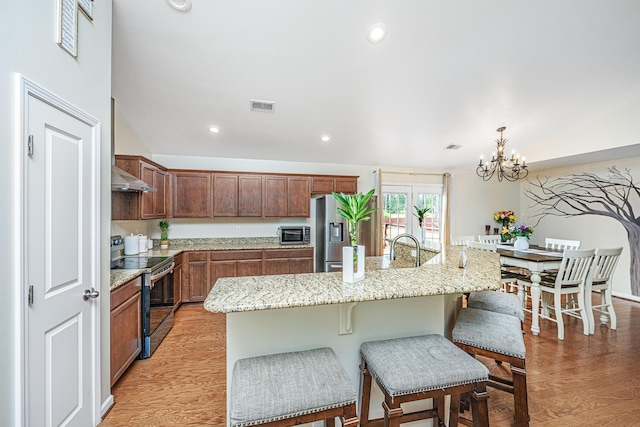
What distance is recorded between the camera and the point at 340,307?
1.49m

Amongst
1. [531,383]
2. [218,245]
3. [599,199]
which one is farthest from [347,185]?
[599,199]

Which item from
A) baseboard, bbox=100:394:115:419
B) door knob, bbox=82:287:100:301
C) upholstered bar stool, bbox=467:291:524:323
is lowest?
baseboard, bbox=100:394:115:419

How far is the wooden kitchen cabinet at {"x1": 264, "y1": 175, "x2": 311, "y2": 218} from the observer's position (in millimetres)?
4461

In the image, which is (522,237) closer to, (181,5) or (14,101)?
(181,5)

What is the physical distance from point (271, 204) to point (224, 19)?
2.74 m

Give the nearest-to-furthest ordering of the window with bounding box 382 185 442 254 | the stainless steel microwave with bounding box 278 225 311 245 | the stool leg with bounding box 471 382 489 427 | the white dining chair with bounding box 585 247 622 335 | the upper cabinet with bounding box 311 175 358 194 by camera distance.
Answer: the stool leg with bounding box 471 382 489 427 → the white dining chair with bounding box 585 247 622 335 → the stainless steel microwave with bounding box 278 225 311 245 → the upper cabinet with bounding box 311 175 358 194 → the window with bounding box 382 185 442 254

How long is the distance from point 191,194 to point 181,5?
275 cm

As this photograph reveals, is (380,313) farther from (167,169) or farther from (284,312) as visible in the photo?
(167,169)

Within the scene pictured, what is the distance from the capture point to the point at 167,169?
4.07 meters

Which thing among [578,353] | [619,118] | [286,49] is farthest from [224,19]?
[619,118]

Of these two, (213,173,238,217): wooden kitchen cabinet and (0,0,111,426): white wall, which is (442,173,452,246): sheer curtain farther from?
(0,0,111,426): white wall

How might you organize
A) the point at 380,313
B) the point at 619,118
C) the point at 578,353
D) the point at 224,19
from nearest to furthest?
1. the point at 380,313
2. the point at 224,19
3. the point at 578,353
4. the point at 619,118

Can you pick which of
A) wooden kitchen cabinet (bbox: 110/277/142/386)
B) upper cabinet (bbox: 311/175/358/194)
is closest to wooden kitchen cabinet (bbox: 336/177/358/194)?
upper cabinet (bbox: 311/175/358/194)

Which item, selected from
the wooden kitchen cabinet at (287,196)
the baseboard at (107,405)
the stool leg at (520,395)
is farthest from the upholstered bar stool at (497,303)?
the wooden kitchen cabinet at (287,196)
